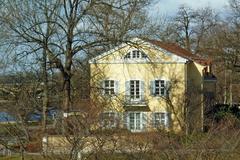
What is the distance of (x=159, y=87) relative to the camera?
136 feet

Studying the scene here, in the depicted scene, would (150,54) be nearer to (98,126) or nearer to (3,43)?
(3,43)

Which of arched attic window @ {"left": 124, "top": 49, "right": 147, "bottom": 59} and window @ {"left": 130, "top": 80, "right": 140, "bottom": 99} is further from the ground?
arched attic window @ {"left": 124, "top": 49, "right": 147, "bottom": 59}

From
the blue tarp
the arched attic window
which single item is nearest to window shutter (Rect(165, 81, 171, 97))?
the arched attic window

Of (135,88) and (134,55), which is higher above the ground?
(134,55)

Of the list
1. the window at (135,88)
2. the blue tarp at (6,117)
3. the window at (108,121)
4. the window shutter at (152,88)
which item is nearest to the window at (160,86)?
the window shutter at (152,88)

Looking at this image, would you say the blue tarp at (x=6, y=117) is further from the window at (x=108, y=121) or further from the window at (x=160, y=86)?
the window at (x=160, y=86)

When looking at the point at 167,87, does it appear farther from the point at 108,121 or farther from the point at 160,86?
Answer: the point at 108,121

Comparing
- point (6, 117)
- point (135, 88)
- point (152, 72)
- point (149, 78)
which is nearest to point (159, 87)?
point (149, 78)

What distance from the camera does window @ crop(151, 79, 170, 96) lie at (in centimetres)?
4128

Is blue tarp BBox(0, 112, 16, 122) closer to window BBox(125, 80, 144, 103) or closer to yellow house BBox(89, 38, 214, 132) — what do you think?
yellow house BBox(89, 38, 214, 132)

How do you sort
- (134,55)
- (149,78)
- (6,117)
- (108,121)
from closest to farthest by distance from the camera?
(108,121), (6,117), (134,55), (149,78)

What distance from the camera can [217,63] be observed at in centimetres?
5706

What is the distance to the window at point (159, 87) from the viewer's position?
135ft

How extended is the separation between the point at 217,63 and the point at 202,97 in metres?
16.7
